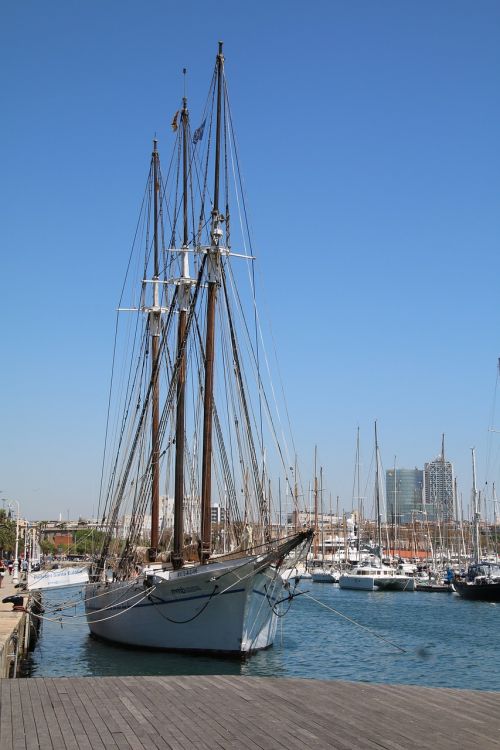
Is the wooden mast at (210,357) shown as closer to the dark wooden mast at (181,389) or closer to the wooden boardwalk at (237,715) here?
the dark wooden mast at (181,389)

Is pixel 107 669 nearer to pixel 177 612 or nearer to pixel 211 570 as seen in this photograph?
pixel 177 612

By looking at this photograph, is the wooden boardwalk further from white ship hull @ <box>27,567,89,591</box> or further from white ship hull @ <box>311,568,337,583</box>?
white ship hull @ <box>311,568,337,583</box>

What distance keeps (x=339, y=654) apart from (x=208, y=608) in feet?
28.8

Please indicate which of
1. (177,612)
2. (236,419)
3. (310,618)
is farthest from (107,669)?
(310,618)

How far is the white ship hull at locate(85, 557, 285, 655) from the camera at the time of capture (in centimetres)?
3212

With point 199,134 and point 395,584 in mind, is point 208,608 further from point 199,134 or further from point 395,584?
point 395,584

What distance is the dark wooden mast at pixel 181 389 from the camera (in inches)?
1505

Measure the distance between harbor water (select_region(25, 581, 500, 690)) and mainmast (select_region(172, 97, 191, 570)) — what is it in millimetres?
4897

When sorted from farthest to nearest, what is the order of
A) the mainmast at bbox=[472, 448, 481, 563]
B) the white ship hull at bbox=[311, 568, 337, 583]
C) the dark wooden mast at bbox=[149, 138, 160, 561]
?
the white ship hull at bbox=[311, 568, 337, 583] < the mainmast at bbox=[472, 448, 481, 563] < the dark wooden mast at bbox=[149, 138, 160, 561]

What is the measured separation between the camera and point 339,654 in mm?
38844

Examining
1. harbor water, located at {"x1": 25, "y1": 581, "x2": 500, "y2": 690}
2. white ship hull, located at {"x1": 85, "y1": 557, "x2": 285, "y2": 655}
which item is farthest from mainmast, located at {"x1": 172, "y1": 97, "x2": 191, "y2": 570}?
harbor water, located at {"x1": 25, "y1": 581, "x2": 500, "y2": 690}

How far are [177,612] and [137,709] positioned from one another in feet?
60.5

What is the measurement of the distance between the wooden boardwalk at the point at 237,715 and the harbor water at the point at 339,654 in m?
11.0

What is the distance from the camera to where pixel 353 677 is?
32062 mm
